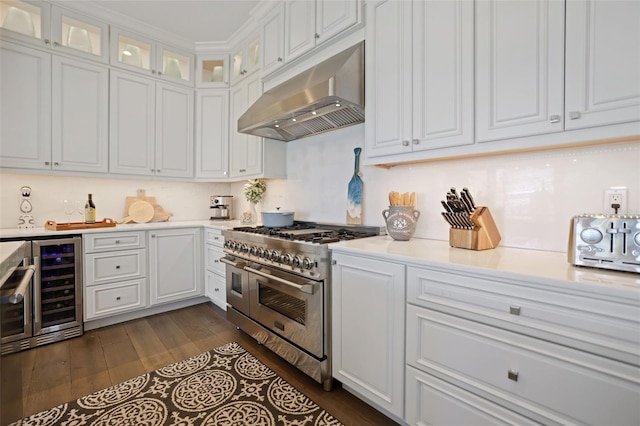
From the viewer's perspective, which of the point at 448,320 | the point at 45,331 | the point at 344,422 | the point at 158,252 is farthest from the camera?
the point at 158,252

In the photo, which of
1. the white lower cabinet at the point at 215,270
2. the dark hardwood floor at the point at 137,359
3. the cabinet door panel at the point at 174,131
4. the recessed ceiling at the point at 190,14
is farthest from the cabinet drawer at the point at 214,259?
the recessed ceiling at the point at 190,14

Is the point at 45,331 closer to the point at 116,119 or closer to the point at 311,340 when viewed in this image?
the point at 116,119

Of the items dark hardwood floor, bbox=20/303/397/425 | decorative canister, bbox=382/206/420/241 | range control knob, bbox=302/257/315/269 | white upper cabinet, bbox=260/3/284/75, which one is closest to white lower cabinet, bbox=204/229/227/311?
dark hardwood floor, bbox=20/303/397/425

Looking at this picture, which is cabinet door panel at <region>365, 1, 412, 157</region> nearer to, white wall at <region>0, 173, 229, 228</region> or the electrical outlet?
the electrical outlet

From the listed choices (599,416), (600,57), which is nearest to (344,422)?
(599,416)

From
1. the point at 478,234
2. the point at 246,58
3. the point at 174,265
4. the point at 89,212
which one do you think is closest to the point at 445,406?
the point at 478,234

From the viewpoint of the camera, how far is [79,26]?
286cm

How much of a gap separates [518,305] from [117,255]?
3.15 m

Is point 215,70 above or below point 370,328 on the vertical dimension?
above

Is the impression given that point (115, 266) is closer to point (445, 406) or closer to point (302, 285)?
point (302, 285)

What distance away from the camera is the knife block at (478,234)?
1.52m

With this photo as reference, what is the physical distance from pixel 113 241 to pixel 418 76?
116 inches

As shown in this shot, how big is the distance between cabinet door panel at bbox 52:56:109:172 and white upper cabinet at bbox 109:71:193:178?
8 cm

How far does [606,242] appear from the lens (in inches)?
40.9
